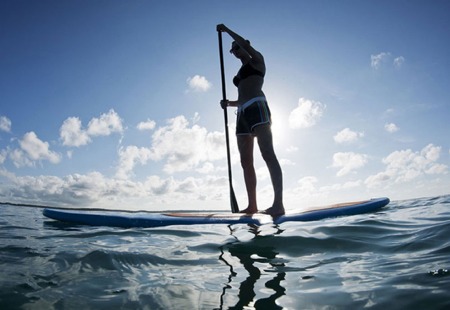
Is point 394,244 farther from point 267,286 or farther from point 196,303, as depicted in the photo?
point 196,303

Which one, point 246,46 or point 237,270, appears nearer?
point 237,270

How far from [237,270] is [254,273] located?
0.16 meters

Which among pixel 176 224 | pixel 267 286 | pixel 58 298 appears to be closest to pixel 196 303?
pixel 267 286

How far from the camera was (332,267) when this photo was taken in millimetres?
2322

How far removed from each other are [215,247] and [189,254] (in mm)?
327

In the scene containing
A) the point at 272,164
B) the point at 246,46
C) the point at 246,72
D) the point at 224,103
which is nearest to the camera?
the point at 272,164

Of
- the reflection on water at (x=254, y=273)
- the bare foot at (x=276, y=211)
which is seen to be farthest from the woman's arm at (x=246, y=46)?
the reflection on water at (x=254, y=273)

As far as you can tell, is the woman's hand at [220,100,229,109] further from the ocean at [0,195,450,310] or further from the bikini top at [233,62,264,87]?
the ocean at [0,195,450,310]

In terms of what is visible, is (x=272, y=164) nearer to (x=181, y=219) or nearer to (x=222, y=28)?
(x=181, y=219)

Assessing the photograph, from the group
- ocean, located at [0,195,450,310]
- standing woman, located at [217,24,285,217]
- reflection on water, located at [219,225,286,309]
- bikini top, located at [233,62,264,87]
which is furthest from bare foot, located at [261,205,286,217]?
bikini top, located at [233,62,264,87]

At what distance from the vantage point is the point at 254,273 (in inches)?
86.4

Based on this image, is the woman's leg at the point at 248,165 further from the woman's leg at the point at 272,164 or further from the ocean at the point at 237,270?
the ocean at the point at 237,270

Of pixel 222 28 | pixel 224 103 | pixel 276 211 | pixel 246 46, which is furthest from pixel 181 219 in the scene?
pixel 222 28

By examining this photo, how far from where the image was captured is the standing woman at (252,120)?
16.1ft
